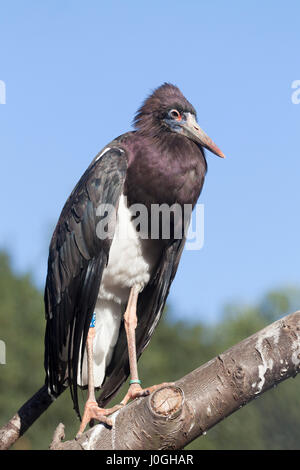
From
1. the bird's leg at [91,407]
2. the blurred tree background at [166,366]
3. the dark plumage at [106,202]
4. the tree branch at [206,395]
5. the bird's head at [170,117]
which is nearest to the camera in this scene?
the tree branch at [206,395]

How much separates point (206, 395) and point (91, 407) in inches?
51.9

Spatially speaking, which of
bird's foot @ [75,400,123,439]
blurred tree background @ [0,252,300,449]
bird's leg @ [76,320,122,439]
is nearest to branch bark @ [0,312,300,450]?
bird's leg @ [76,320,122,439]

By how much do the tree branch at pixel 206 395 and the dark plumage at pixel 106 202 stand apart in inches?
53.4

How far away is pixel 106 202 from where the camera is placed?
560 cm

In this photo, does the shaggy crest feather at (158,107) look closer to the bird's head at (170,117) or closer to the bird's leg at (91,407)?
the bird's head at (170,117)

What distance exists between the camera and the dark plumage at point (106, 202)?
18.2 feet

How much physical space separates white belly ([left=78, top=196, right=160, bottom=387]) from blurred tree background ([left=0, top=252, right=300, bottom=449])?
23021mm

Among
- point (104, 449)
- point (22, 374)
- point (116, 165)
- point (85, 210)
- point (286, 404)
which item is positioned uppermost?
point (116, 165)

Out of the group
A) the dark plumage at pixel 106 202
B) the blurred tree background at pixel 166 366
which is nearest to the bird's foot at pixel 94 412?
the dark plumage at pixel 106 202

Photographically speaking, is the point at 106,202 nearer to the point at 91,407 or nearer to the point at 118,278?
the point at 118,278

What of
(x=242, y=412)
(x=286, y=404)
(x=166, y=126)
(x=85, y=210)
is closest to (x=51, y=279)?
(x=85, y=210)

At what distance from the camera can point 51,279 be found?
19.3 feet
